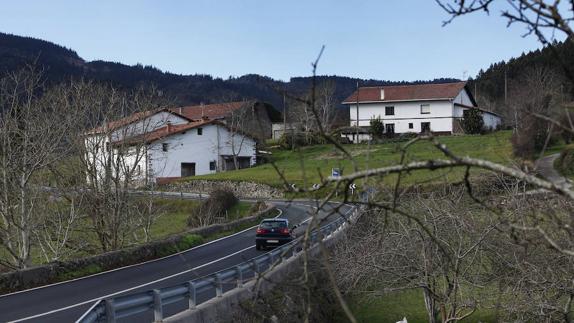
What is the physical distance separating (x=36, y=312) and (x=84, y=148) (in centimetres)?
1377

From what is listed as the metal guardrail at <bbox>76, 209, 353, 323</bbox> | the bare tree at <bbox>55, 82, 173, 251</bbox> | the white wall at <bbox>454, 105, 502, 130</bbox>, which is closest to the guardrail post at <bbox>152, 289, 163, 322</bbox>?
the metal guardrail at <bbox>76, 209, 353, 323</bbox>

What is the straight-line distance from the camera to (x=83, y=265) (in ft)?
63.7

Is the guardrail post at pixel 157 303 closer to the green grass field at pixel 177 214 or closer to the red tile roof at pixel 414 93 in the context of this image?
the green grass field at pixel 177 214

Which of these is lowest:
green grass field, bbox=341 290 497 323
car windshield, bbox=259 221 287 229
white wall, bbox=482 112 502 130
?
green grass field, bbox=341 290 497 323

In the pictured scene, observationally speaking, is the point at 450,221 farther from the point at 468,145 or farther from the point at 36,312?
the point at 468,145

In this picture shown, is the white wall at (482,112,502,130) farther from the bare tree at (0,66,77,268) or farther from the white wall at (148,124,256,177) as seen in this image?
the bare tree at (0,66,77,268)

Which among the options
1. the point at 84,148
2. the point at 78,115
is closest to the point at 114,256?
the point at 84,148

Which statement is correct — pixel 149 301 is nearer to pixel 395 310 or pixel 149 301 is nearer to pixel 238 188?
pixel 395 310

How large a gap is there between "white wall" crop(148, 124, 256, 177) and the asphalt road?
38902 millimetres


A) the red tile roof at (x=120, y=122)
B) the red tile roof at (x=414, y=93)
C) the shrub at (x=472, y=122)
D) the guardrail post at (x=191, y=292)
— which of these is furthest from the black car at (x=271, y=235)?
the red tile roof at (x=414, y=93)

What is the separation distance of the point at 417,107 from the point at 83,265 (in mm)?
62408

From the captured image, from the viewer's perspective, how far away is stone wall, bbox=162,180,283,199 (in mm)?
54844

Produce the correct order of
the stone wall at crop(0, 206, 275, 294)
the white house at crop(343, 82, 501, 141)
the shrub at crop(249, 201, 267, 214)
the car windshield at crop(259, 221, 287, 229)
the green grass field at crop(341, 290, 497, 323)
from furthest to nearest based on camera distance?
the white house at crop(343, 82, 501, 141) < the shrub at crop(249, 201, 267, 214) < the car windshield at crop(259, 221, 287, 229) < the green grass field at crop(341, 290, 497, 323) < the stone wall at crop(0, 206, 275, 294)

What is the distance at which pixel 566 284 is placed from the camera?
1144 centimetres
